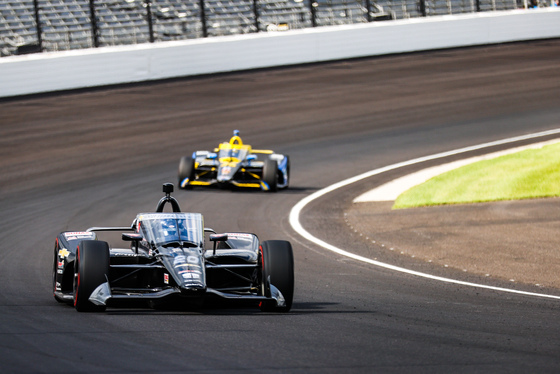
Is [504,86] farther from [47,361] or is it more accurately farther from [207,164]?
[47,361]

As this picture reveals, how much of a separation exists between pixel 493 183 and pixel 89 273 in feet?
39.0

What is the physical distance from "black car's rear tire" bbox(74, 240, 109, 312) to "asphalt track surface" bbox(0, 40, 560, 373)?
18 cm

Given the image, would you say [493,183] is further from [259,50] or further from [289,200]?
[259,50]

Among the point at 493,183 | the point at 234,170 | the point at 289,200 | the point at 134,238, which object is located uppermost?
the point at 134,238

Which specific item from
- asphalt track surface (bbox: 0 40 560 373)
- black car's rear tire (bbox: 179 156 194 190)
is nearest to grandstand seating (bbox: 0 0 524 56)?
asphalt track surface (bbox: 0 40 560 373)

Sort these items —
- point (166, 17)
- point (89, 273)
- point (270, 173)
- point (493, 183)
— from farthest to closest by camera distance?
1. point (166, 17)
2. point (270, 173)
3. point (493, 183)
4. point (89, 273)

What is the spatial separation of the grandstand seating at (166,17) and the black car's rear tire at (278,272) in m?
22.8

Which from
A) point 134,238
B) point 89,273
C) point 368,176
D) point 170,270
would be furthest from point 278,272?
point 368,176

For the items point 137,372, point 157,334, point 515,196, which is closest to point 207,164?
point 515,196

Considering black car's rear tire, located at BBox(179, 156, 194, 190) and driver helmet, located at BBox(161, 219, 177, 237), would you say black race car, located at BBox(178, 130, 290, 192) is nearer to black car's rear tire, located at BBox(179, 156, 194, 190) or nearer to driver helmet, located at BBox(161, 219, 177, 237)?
black car's rear tire, located at BBox(179, 156, 194, 190)

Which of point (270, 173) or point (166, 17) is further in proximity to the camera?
point (166, 17)

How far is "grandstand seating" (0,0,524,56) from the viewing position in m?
31.8

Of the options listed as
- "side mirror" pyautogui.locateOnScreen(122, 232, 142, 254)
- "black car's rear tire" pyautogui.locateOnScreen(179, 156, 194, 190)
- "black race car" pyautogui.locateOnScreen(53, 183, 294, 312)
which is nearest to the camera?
"black race car" pyautogui.locateOnScreen(53, 183, 294, 312)

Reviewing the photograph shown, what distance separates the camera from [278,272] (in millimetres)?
9867
